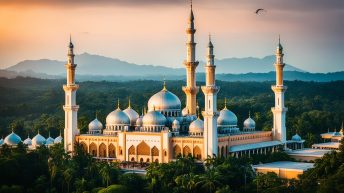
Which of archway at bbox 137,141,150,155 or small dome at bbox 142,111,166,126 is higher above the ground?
small dome at bbox 142,111,166,126

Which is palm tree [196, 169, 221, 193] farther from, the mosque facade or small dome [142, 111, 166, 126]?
small dome [142, 111, 166, 126]

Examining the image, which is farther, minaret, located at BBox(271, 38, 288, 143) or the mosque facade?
minaret, located at BBox(271, 38, 288, 143)

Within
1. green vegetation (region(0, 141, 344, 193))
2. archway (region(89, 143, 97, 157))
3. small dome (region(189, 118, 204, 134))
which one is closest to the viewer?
green vegetation (region(0, 141, 344, 193))

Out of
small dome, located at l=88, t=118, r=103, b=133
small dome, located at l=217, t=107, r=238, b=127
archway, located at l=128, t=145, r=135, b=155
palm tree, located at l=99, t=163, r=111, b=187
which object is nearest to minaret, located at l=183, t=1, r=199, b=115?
small dome, located at l=217, t=107, r=238, b=127

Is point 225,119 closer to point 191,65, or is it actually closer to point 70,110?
point 191,65

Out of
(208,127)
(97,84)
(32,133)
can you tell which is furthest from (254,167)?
(97,84)

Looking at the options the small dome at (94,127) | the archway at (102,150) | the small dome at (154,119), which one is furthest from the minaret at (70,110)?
the small dome at (154,119)

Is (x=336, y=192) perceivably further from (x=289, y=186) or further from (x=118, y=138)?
(x=118, y=138)
